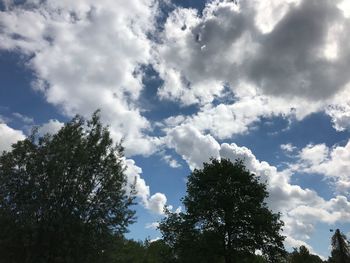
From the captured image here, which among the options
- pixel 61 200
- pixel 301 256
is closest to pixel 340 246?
pixel 301 256

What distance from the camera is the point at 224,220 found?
40344mm

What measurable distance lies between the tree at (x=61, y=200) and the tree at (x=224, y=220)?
14.2 m

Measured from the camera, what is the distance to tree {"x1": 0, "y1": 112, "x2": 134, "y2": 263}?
24.6 metres

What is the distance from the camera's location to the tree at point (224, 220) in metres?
39.8

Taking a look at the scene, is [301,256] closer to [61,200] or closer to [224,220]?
[224,220]

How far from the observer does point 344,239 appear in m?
63.8

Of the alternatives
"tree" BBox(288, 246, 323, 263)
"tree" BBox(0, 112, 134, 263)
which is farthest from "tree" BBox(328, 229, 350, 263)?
"tree" BBox(0, 112, 134, 263)

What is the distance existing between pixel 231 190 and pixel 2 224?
2352cm

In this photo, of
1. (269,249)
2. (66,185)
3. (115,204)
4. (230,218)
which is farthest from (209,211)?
(66,185)

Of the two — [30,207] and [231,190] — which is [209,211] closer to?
[231,190]

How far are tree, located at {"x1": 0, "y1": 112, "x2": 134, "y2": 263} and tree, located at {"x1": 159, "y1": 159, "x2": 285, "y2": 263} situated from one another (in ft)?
46.5

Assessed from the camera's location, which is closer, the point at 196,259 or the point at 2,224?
the point at 2,224

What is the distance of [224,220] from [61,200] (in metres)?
19.6

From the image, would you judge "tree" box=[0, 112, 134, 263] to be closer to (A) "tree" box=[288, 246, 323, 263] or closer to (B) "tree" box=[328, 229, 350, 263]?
(B) "tree" box=[328, 229, 350, 263]
